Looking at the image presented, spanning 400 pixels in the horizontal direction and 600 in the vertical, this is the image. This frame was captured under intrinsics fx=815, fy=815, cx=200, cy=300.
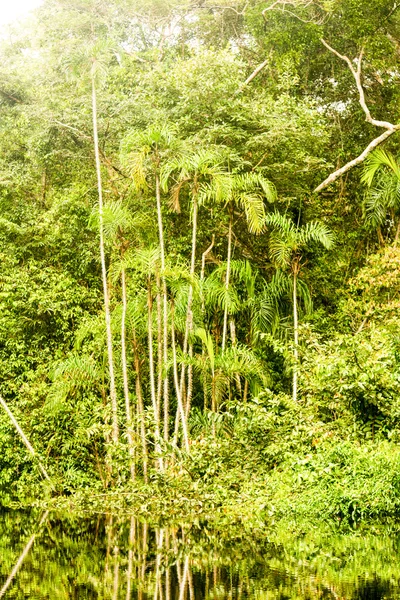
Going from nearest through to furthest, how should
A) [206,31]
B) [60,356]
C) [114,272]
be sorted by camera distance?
1. [114,272]
2. [60,356]
3. [206,31]

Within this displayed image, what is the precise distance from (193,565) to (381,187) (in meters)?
7.14

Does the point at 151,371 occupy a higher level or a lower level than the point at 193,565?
higher

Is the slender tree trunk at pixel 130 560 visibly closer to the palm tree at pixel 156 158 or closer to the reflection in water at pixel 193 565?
the reflection in water at pixel 193 565

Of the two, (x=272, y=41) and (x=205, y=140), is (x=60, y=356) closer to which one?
(x=205, y=140)

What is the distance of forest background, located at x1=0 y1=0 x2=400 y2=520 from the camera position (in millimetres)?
7961

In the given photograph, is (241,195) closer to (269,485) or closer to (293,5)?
(269,485)

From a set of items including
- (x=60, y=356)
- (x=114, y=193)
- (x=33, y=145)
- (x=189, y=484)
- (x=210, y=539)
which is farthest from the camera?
(x=33, y=145)

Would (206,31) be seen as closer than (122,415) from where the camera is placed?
No

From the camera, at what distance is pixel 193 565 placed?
15.6 ft

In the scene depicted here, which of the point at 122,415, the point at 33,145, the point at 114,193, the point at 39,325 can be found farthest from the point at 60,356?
the point at 33,145

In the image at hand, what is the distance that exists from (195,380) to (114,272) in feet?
6.12

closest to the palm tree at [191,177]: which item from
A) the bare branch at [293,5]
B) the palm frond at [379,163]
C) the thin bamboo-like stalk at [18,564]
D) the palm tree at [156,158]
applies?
the palm tree at [156,158]

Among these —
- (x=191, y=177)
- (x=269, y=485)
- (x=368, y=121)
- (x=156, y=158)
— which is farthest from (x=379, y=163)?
(x=269, y=485)

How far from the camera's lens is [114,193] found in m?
10.7
